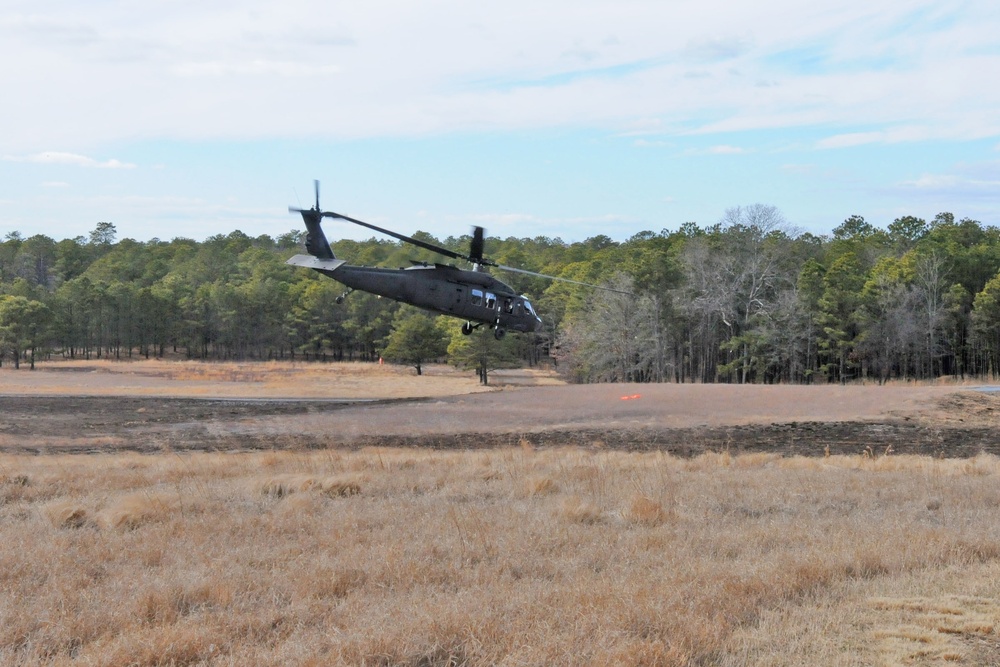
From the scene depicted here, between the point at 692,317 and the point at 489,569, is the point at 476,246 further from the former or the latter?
the point at 692,317

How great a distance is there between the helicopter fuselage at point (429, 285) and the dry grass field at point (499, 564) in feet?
14.6

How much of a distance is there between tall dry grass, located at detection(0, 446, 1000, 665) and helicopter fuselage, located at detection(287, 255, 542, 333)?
723 cm

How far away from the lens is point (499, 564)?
11.3 m

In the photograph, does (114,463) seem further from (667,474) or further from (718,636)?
(718,636)

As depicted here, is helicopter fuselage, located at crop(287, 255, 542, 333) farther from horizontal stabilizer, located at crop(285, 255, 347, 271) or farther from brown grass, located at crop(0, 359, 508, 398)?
brown grass, located at crop(0, 359, 508, 398)

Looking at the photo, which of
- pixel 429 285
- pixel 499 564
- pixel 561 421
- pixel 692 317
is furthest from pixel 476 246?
pixel 692 317

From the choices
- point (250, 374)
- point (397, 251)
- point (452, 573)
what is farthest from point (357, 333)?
point (452, 573)

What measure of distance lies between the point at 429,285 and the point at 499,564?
14850 mm

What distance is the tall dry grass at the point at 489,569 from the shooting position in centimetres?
830

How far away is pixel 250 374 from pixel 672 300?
38.3m

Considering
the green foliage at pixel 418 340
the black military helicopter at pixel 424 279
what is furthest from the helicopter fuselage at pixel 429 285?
the green foliage at pixel 418 340

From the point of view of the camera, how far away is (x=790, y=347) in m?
76.2

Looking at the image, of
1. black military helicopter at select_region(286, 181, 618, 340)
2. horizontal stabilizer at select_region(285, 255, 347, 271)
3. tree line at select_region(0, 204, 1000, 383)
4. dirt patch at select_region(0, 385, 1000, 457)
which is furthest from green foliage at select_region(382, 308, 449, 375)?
horizontal stabilizer at select_region(285, 255, 347, 271)

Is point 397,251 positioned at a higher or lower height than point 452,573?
higher
